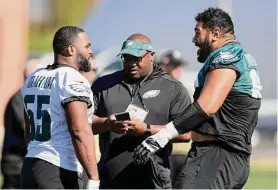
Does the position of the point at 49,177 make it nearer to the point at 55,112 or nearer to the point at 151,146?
the point at 55,112

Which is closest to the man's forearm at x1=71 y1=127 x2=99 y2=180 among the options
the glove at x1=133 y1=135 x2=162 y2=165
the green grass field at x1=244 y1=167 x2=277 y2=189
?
the glove at x1=133 y1=135 x2=162 y2=165

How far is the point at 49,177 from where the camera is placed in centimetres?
583

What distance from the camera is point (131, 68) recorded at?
7.18 m

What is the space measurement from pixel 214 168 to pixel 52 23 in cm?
3473

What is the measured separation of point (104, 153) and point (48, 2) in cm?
3449

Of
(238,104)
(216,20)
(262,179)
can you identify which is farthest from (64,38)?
(262,179)

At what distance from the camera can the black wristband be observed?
234 inches

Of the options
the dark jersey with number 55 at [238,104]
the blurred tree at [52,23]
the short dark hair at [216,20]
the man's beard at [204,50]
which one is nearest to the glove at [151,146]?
the dark jersey with number 55 at [238,104]

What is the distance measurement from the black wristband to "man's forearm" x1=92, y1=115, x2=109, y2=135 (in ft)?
3.55

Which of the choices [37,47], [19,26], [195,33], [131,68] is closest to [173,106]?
[131,68]

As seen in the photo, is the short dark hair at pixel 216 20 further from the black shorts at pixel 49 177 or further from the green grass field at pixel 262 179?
the green grass field at pixel 262 179

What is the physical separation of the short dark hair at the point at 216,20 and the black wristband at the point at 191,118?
25.1 inches

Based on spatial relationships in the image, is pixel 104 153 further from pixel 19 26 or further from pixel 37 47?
pixel 37 47

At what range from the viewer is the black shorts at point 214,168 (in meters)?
6.12
